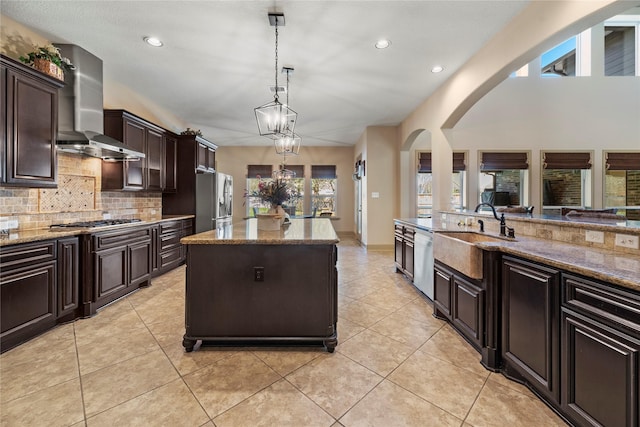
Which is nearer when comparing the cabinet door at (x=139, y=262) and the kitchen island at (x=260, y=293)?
the kitchen island at (x=260, y=293)

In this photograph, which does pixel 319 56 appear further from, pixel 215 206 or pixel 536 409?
pixel 536 409

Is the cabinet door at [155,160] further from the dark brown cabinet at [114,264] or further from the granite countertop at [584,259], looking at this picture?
the granite countertop at [584,259]

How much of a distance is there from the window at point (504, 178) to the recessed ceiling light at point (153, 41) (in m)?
6.10

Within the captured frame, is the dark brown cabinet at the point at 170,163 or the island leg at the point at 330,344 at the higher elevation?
the dark brown cabinet at the point at 170,163

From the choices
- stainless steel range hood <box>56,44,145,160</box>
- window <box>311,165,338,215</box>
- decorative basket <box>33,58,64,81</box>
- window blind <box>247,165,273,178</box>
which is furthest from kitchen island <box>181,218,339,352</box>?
window blind <box>247,165,273,178</box>

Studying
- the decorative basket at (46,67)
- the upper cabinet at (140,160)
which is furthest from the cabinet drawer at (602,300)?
the upper cabinet at (140,160)

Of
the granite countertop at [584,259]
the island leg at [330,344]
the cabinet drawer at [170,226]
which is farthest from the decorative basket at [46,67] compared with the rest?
the granite countertop at [584,259]

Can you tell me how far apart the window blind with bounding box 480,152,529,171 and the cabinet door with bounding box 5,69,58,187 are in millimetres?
6986

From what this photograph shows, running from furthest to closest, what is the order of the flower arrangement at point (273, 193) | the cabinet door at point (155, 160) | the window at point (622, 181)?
the window at point (622, 181), the cabinet door at point (155, 160), the flower arrangement at point (273, 193)

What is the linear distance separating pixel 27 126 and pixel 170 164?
227 cm

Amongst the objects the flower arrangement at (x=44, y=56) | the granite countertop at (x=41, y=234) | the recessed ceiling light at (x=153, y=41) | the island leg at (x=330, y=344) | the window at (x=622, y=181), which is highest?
the recessed ceiling light at (x=153, y=41)

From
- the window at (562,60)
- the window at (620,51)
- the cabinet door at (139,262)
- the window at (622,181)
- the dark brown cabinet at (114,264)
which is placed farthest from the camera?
the window at (562,60)

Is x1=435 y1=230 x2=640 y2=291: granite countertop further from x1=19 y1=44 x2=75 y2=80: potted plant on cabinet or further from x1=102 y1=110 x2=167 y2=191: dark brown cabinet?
x1=102 y1=110 x2=167 y2=191: dark brown cabinet

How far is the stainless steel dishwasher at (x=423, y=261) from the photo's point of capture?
9.67 ft
